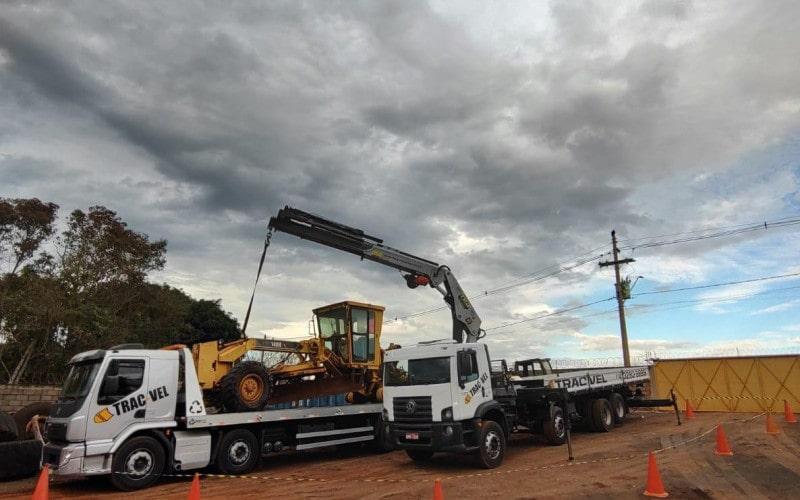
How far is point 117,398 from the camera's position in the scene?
1018 centimetres

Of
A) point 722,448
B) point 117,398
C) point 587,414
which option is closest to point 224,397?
point 117,398

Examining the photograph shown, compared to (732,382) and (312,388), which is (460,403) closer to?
(312,388)

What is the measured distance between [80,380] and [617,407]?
1632cm

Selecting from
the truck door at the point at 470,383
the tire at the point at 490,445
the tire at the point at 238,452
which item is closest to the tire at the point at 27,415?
the tire at the point at 238,452

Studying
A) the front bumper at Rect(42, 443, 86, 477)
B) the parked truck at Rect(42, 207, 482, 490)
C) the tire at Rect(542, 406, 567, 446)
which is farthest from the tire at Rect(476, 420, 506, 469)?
the front bumper at Rect(42, 443, 86, 477)

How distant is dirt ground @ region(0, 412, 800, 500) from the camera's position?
9.21m

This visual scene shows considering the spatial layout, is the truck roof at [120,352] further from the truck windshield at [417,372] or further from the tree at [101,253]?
A: the tree at [101,253]

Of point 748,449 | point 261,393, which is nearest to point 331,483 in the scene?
point 261,393

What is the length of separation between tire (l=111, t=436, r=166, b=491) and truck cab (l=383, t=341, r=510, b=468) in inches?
199

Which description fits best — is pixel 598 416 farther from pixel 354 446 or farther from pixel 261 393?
pixel 261 393

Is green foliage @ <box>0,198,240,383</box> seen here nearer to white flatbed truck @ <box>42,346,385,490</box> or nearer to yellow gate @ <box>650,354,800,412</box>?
white flatbed truck @ <box>42,346,385,490</box>

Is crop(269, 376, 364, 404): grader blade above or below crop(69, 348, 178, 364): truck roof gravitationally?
below

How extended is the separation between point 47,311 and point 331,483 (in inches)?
760

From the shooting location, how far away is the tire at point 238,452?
37.6ft
